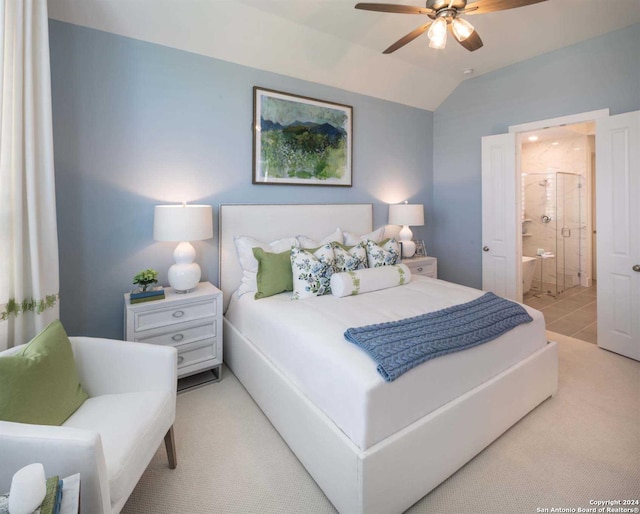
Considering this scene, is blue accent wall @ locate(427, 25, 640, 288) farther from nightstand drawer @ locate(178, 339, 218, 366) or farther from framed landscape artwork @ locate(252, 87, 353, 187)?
nightstand drawer @ locate(178, 339, 218, 366)

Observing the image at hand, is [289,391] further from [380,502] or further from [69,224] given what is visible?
[69,224]

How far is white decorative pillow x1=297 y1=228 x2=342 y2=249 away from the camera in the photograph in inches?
121

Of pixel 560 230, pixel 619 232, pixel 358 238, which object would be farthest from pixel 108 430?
pixel 560 230

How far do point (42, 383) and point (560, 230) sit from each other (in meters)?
6.74

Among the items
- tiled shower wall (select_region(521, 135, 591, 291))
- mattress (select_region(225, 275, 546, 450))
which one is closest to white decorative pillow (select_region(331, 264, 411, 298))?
mattress (select_region(225, 275, 546, 450))

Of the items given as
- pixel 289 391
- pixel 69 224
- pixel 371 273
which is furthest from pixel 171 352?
pixel 371 273

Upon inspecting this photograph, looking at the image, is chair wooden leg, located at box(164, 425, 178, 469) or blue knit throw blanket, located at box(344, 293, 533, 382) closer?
blue knit throw blanket, located at box(344, 293, 533, 382)

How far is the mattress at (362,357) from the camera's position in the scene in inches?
55.8

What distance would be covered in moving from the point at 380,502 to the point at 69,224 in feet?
8.54

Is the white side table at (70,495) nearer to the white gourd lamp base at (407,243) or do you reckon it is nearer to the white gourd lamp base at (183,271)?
the white gourd lamp base at (183,271)

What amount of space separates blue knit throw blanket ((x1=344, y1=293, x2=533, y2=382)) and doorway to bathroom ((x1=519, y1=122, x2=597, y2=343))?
138 inches

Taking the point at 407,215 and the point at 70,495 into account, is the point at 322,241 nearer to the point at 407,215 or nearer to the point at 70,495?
the point at 407,215

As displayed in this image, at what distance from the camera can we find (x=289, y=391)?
1832mm

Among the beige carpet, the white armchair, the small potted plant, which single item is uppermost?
the small potted plant
